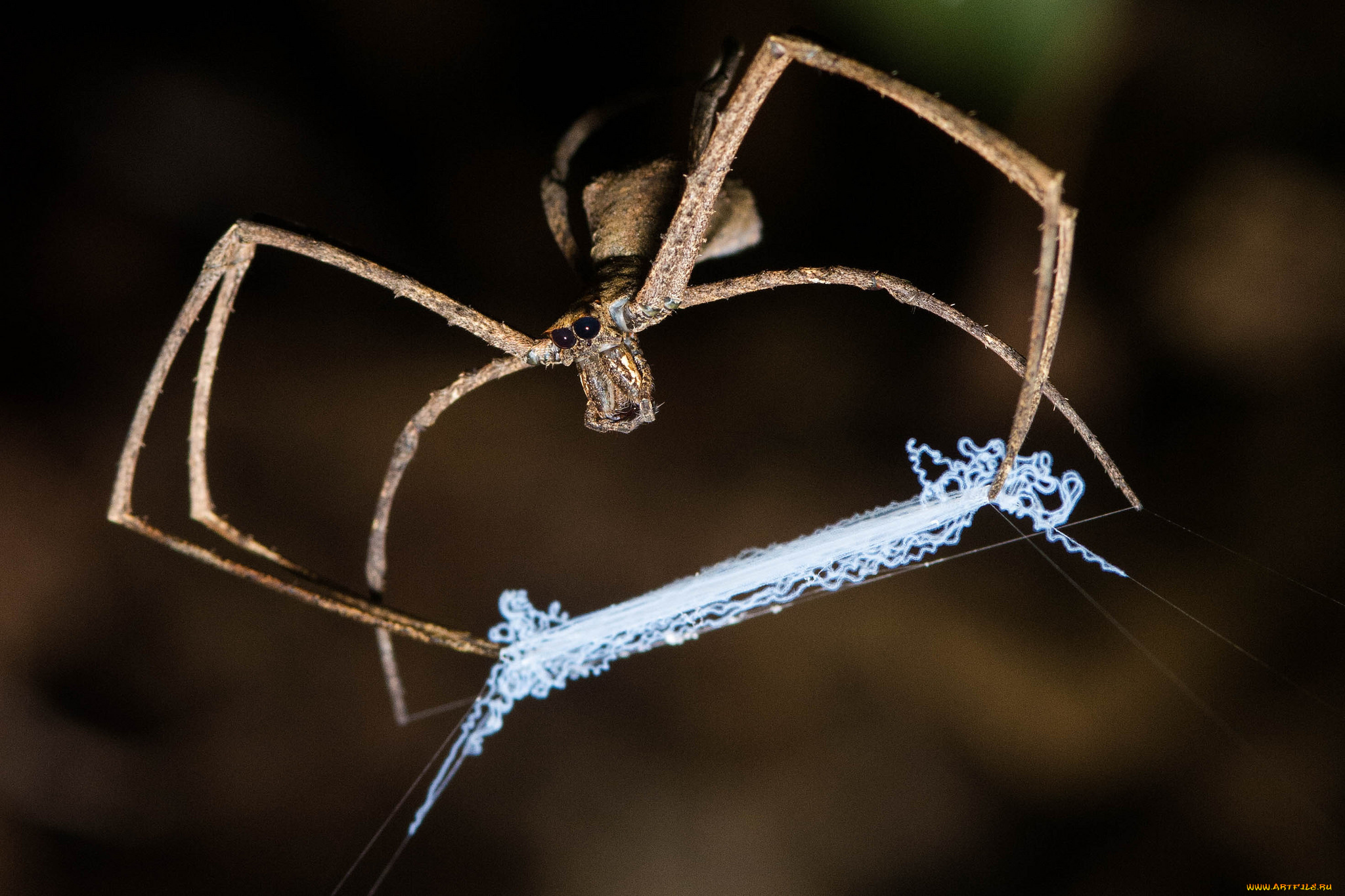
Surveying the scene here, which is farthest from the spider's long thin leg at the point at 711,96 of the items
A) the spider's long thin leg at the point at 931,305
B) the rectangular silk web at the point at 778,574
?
the rectangular silk web at the point at 778,574

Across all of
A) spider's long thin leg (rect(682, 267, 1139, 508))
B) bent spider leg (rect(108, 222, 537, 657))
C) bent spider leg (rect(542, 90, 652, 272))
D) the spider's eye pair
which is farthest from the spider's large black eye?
bent spider leg (rect(542, 90, 652, 272))

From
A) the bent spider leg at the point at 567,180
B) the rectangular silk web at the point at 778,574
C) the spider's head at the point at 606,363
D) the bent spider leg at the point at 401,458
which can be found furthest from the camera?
the bent spider leg at the point at 567,180

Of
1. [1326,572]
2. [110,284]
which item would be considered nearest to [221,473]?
[110,284]

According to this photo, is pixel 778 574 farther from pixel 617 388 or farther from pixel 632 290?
pixel 632 290

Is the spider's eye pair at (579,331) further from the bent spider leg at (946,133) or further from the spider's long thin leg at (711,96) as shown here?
the spider's long thin leg at (711,96)

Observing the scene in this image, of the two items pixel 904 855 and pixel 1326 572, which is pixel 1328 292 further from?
pixel 904 855

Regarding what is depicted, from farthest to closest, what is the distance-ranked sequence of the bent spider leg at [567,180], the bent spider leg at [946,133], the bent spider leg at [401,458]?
1. the bent spider leg at [567,180]
2. the bent spider leg at [401,458]
3. the bent spider leg at [946,133]

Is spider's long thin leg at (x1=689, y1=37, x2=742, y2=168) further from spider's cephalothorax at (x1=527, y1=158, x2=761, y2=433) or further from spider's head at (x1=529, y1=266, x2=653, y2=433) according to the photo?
spider's head at (x1=529, y1=266, x2=653, y2=433)
